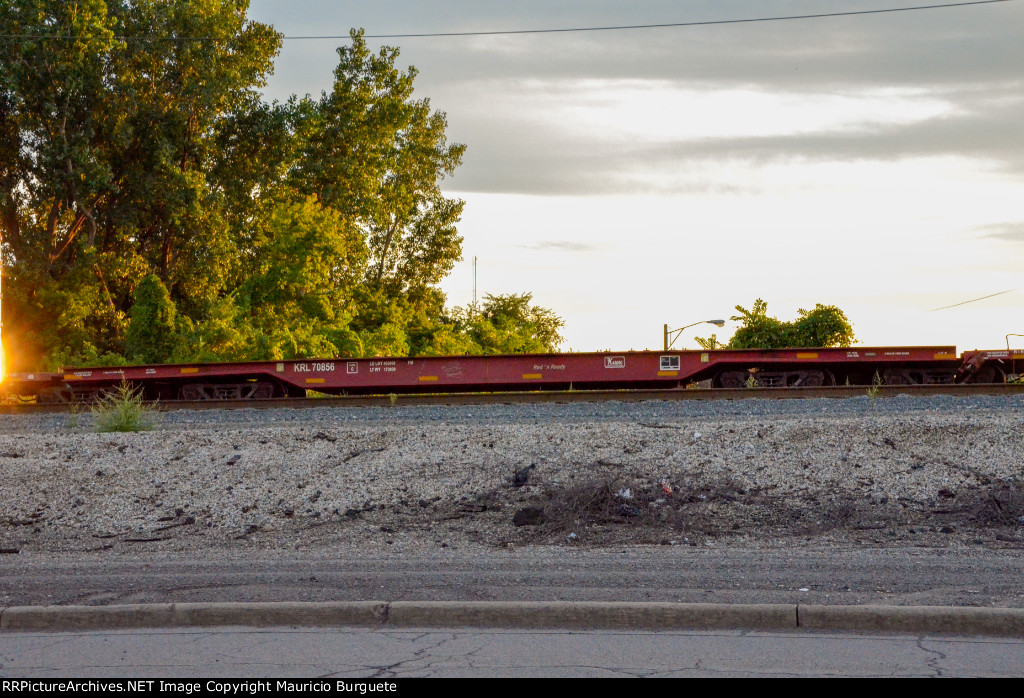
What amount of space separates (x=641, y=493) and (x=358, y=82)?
4243 centimetres

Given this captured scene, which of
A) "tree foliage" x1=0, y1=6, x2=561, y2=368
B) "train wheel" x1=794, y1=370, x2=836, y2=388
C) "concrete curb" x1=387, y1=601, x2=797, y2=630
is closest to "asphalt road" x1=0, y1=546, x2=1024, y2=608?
"concrete curb" x1=387, y1=601, x2=797, y2=630

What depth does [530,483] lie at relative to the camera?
11992mm

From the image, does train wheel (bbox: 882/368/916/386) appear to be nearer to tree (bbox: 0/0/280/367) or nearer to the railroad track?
the railroad track

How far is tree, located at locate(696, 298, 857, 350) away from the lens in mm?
44812

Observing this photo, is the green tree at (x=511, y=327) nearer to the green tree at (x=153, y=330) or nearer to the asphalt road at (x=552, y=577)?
the green tree at (x=153, y=330)

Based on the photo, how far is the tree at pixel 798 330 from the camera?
44812 millimetres

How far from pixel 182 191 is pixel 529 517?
110ft

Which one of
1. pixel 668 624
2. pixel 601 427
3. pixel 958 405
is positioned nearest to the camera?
pixel 668 624

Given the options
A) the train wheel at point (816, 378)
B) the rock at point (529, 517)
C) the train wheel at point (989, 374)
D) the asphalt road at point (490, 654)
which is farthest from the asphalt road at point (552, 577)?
the train wheel at point (989, 374)

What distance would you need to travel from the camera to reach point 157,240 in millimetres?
44125

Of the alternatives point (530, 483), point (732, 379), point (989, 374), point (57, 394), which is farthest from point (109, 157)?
point (530, 483)

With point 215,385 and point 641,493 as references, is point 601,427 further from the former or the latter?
point 215,385

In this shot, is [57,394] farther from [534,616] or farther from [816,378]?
[534,616]

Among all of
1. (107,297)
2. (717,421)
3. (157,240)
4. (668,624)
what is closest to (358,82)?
(157,240)
